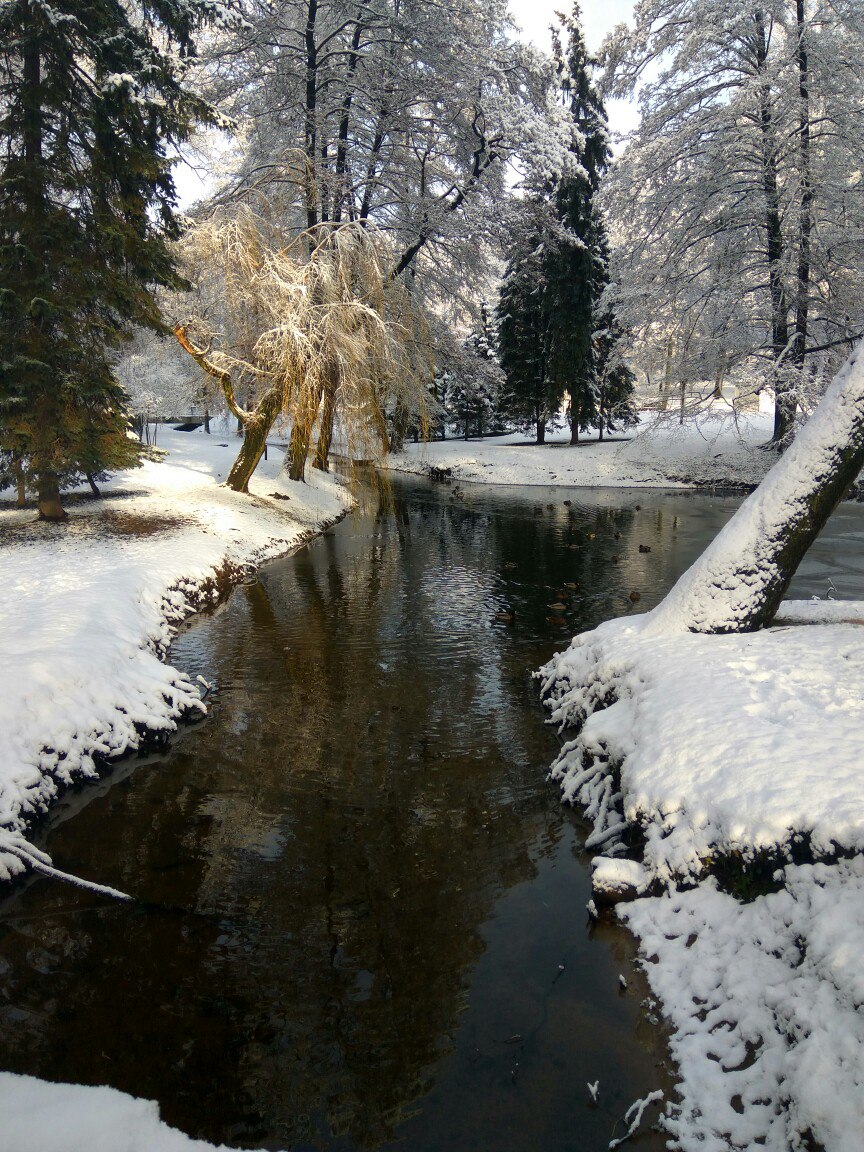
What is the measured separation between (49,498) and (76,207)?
191 inches

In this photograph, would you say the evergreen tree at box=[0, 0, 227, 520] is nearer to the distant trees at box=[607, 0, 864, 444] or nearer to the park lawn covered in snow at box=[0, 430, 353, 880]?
the park lawn covered in snow at box=[0, 430, 353, 880]

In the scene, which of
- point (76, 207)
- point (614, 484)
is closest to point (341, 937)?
point (76, 207)

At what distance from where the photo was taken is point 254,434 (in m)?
16.3

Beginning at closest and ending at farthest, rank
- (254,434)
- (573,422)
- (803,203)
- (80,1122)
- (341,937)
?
(80,1122) < (341,937) < (254,434) < (803,203) < (573,422)

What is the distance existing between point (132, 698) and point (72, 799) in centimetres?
122

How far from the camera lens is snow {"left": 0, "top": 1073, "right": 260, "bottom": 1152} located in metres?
2.71

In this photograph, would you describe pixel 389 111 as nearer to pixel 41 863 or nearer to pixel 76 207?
pixel 76 207

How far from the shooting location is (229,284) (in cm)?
1401

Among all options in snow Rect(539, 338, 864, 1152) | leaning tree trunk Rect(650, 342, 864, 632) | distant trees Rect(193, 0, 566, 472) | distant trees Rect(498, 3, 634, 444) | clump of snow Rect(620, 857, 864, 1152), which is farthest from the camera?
distant trees Rect(498, 3, 634, 444)

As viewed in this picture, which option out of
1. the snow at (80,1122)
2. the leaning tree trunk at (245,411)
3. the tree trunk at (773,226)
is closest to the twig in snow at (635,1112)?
the snow at (80,1122)

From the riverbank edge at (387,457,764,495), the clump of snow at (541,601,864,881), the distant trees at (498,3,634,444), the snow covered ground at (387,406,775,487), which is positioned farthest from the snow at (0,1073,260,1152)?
the distant trees at (498,3,634,444)

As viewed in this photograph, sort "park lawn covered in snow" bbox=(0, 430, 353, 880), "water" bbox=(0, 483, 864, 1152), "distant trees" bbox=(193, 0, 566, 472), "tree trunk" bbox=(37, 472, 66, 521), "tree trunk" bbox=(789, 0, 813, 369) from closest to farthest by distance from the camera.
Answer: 1. "water" bbox=(0, 483, 864, 1152)
2. "park lawn covered in snow" bbox=(0, 430, 353, 880)
3. "tree trunk" bbox=(37, 472, 66, 521)
4. "distant trees" bbox=(193, 0, 566, 472)
5. "tree trunk" bbox=(789, 0, 813, 369)

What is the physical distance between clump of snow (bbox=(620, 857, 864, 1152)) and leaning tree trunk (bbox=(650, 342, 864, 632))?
319 centimetres

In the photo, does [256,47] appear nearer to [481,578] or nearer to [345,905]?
[481,578]
